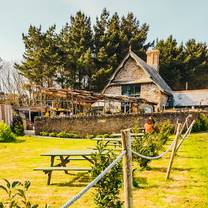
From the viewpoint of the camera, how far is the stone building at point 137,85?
36125 millimetres

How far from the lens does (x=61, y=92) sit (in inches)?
997

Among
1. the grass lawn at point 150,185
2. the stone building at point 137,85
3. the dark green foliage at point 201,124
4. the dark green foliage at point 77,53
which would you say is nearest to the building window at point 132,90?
the stone building at point 137,85

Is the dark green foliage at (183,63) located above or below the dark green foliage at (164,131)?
above

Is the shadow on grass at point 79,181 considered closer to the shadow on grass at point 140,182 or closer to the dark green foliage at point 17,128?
the shadow on grass at point 140,182

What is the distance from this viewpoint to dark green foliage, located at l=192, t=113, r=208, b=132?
24.5 metres

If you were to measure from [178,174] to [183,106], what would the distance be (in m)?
31.3

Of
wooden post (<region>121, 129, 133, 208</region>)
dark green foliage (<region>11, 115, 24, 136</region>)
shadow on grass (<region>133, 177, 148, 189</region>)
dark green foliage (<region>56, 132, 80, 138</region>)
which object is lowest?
dark green foliage (<region>56, 132, 80, 138</region>)

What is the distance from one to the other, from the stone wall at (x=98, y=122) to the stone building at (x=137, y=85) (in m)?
10.1

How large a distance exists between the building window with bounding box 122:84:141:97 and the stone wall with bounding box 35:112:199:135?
1293cm

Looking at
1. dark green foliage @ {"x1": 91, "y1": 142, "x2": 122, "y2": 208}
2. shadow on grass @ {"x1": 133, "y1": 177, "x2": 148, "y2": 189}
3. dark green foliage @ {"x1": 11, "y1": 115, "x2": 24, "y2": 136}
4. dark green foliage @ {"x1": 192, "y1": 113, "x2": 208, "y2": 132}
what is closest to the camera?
dark green foliage @ {"x1": 91, "y1": 142, "x2": 122, "y2": 208}

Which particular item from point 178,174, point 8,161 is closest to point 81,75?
point 8,161

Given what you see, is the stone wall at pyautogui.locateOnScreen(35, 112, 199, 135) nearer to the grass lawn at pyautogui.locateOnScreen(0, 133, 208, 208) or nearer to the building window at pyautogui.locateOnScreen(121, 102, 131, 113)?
the building window at pyautogui.locateOnScreen(121, 102, 131, 113)

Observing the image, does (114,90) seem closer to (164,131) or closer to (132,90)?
(132,90)

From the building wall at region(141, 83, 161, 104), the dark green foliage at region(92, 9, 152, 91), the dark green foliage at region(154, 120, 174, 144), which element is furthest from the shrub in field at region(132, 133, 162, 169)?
the dark green foliage at region(92, 9, 152, 91)
